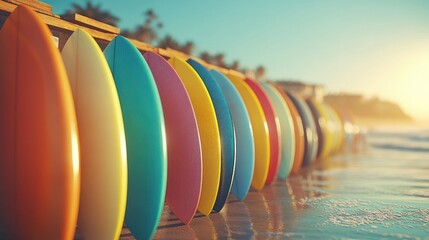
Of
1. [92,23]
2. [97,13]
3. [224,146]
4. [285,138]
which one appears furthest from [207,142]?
[97,13]

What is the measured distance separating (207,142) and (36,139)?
1942 mm

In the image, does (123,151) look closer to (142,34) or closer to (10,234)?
(10,234)

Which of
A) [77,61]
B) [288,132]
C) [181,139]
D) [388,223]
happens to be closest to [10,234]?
[77,61]

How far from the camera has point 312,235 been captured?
3943 millimetres

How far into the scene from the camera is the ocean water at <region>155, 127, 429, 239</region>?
4.01 meters

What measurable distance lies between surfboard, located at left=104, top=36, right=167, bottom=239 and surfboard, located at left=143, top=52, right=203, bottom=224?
0.57m

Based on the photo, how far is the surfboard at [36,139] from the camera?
2.85 metres

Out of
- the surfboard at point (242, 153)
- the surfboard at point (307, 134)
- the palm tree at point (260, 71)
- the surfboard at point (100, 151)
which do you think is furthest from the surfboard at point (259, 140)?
the palm tree at point (260, 71)

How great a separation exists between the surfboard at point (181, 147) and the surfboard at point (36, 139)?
4.30ft

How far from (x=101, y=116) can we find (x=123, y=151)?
12.3 inches

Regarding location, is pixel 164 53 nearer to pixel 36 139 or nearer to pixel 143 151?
pixel 143 151

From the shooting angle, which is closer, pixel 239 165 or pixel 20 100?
pixel 20 100

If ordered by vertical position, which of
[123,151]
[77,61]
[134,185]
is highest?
[77,61]

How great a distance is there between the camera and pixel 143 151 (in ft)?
11.5
